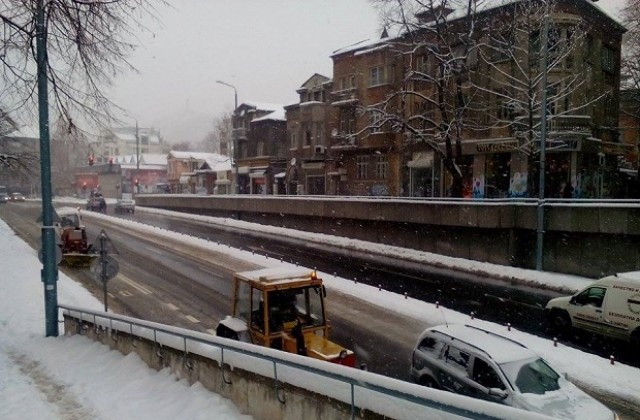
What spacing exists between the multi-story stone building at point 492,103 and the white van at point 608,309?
11.0 meters

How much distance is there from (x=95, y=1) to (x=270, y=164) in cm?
4571

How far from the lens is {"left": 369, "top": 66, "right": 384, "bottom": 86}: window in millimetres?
37250

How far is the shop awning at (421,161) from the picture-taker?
34.1m

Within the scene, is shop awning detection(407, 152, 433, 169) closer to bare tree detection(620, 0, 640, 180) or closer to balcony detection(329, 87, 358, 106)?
balcony detection(329, 87, 358, 106)

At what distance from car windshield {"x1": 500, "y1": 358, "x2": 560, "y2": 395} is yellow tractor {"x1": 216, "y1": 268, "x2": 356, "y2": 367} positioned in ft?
9.25

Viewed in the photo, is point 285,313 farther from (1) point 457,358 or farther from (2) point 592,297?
(2) point 592,297

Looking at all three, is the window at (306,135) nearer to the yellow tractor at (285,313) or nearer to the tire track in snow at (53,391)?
the tire track in snow at (53,391)

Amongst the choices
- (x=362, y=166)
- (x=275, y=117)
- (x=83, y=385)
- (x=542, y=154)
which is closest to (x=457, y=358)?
(x=83, y=385)

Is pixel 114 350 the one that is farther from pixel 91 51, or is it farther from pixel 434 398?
pixel 434 398

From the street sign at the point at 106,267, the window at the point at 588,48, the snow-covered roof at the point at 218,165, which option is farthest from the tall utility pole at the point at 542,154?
the snow-covered roof at the point at 218,165

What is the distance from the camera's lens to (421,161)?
34.4 metres

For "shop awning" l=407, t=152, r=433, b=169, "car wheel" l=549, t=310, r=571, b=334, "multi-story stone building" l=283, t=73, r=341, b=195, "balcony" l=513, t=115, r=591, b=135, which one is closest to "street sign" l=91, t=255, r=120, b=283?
"car wheel" l=549, t=310, r=571, b=334

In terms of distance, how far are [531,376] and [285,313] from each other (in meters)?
4.38

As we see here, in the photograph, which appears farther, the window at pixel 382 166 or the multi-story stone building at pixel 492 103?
the window at pixel 382 166
